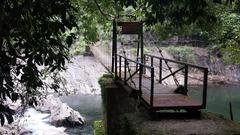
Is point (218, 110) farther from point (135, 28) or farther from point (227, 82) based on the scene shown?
point (135, 28)

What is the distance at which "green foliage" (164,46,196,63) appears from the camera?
23.9 metres

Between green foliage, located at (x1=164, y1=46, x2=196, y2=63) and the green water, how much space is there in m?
2.86

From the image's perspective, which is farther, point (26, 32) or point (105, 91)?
point (105, 91)

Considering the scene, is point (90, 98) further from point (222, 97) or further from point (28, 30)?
point (28, 30)

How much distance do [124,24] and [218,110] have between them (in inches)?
355

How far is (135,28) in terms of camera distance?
8.69m

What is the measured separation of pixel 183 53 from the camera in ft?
78.7

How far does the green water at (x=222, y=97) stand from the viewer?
16.2 meters

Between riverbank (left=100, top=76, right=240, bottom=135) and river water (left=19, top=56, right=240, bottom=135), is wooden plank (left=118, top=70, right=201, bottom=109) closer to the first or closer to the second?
riverbank (left=100, top=76, right=240, bottom=135)

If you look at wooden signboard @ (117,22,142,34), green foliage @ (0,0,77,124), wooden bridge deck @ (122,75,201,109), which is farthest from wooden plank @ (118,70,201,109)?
green foliage @ (0,0,77,124)

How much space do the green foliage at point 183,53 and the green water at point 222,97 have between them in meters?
2.86

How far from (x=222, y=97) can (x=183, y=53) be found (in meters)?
5.54

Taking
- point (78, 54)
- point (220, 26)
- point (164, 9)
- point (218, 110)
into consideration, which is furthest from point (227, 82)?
point (164, 9)

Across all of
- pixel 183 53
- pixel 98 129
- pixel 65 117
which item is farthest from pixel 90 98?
pixel 183 53
